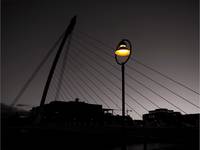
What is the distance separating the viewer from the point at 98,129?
4.91 m

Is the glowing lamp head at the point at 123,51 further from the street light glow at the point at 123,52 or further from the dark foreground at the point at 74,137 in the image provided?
the dark foreground at the point at 74,137

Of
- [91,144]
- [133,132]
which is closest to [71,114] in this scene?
[91,144]

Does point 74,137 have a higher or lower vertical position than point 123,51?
lower

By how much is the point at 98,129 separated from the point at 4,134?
4413 millimetres

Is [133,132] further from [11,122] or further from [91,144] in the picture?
[91,144]

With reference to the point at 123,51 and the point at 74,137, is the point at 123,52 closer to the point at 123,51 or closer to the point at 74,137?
the point at 123,51

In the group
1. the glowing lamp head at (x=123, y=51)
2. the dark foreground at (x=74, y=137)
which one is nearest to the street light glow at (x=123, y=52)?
the glowing lamp head at (x=123, y=51)

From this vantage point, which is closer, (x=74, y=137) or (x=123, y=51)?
(x=123, y=51)

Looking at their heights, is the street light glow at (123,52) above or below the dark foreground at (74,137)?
above

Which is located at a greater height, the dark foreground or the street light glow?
the street light glow

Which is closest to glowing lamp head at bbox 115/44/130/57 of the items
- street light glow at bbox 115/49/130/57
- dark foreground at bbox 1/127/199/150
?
street light glow at bbox 115/49/130/57

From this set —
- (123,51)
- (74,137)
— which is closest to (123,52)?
(123,51)

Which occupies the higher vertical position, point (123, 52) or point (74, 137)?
point (123, 52)

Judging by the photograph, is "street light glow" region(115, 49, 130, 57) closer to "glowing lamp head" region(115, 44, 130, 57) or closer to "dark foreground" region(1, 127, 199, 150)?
"glowing lamp head" region(115, 44, 130, 57)
